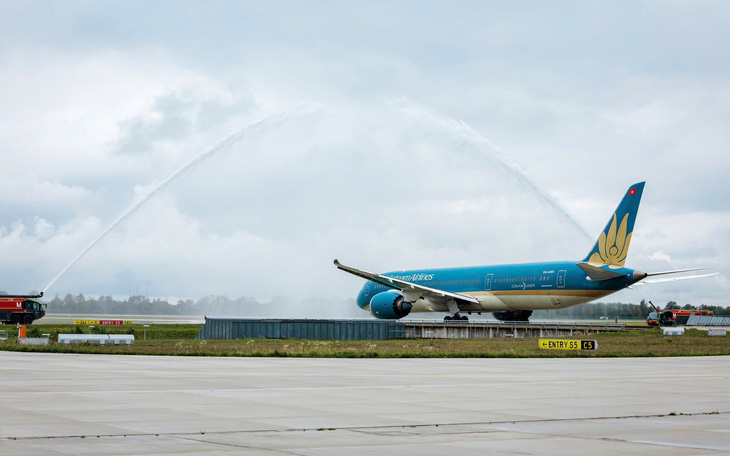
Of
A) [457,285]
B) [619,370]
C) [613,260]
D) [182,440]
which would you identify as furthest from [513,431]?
[457,285]

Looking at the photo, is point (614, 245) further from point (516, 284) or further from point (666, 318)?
point (666, 318)

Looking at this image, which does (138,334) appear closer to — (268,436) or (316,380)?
(316,380)

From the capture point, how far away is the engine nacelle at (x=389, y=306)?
86312mm

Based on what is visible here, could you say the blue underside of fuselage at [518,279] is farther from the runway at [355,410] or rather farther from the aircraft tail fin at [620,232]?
the runway at [355,410]

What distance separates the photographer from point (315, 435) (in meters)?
13.5

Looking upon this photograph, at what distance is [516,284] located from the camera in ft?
256

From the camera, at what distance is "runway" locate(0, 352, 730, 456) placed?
12.4 metres

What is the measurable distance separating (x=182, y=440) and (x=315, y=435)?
87.5 inches

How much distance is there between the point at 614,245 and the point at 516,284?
10.7 metres

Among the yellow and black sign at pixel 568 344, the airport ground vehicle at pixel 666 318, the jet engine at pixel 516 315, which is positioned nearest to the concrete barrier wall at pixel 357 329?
the jet engine at pixel 516 315

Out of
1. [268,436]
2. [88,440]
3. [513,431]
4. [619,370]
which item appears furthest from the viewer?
[619,370]

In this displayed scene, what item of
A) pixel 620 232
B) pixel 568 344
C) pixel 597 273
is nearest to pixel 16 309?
pixel 597 273

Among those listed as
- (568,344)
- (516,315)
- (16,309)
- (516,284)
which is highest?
(516,284)

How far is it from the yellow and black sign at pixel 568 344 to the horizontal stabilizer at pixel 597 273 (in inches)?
1013
